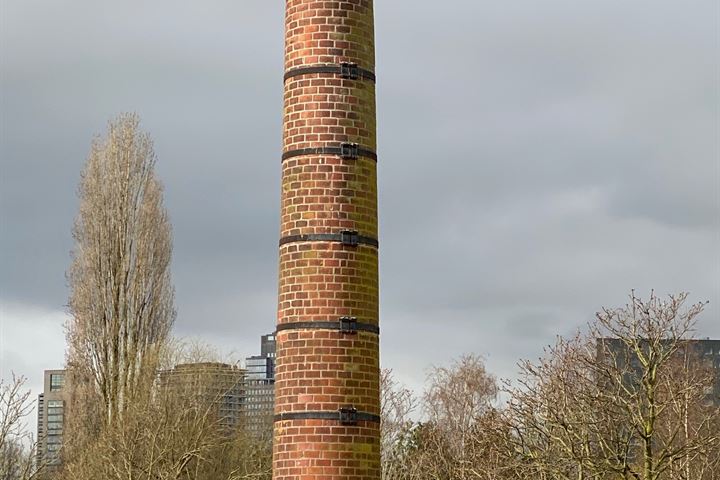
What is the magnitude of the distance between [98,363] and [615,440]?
19.5 m

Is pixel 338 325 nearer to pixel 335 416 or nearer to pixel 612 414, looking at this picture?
pixel 335 416

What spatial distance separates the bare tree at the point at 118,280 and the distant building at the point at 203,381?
91 centimetres

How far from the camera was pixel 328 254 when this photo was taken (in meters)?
14.2

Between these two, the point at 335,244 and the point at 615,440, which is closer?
the point at 335,244

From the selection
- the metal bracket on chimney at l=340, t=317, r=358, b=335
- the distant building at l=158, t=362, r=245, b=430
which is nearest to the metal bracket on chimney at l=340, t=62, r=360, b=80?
the metal bracket on chimney at l=340, t=317, r=358, b=335

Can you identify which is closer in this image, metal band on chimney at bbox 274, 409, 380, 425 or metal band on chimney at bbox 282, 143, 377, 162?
metal band on chimney at bbox 274, 409, 380, 425

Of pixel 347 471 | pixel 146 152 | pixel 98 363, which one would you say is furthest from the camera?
pixel 146 152

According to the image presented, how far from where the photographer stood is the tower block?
1397 cm

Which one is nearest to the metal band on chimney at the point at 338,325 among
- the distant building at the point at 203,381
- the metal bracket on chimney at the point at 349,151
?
the metal bracket on chimney at the point at 349,151

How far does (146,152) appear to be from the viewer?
134ft

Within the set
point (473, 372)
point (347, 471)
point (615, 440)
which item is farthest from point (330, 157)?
point (473, 372)

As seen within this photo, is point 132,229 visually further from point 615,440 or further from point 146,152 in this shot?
point 615,440

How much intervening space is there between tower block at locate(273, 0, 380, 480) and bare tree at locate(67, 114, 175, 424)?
22761mm

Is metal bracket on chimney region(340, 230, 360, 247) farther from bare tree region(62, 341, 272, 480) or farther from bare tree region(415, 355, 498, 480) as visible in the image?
bare tree region(415, 355, 498, 480)
